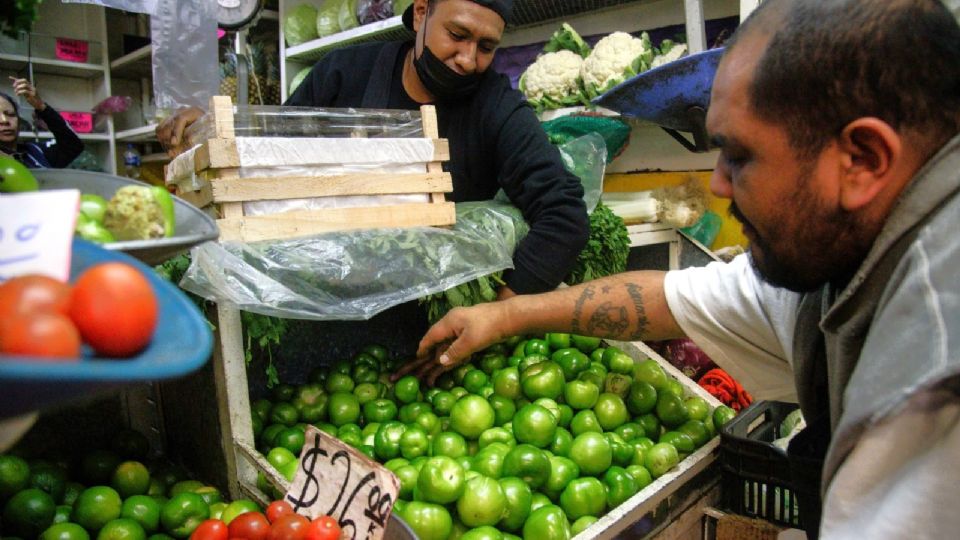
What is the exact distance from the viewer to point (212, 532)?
121 centimetres

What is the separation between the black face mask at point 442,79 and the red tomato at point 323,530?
5.31 ft

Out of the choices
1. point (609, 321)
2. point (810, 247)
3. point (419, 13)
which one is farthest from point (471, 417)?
point (419, 13)

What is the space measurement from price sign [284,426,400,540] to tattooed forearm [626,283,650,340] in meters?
0.87

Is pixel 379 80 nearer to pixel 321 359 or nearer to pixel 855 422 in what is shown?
pixel 321 359

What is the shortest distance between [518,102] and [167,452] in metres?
1.64

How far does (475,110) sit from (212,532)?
1.67 m

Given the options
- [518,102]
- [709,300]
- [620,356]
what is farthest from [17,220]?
[518,102]

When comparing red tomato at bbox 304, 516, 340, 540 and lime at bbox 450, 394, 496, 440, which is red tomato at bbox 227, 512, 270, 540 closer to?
red tomato at bbox 304, 516, 340, 540

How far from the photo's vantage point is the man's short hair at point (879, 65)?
0.90 metres

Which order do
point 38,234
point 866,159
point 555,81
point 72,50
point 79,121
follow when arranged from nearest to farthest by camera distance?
1. point 38,234
2. point 866,159
3. point 555,81
4. point 72,50
5. point 79,121

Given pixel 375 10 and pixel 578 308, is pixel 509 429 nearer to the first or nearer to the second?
pixel 578 308

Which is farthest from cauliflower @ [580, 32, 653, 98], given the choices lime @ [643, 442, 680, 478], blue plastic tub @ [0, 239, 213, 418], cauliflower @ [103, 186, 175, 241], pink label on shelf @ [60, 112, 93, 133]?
pink label on shelf @ [60, 112, 93, 133]

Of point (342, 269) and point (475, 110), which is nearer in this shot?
point (342, 269)

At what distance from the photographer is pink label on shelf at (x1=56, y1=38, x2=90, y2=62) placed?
254 inches
